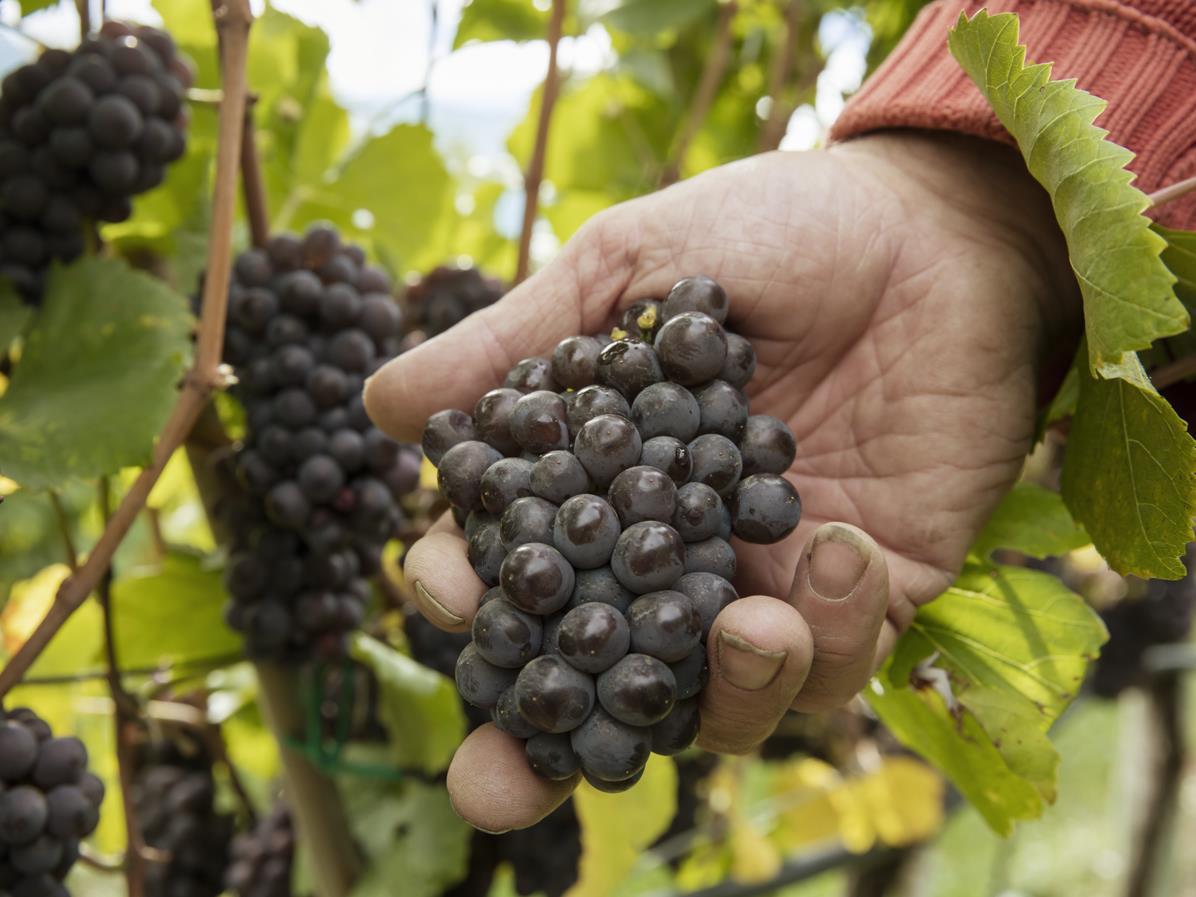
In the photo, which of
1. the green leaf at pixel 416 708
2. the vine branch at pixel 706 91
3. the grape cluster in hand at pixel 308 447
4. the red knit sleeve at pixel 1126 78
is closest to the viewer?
the red knit sleeve at pixel 1126 78

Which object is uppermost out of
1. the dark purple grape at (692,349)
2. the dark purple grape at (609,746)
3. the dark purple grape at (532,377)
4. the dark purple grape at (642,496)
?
the dark purple grape at (692,349)

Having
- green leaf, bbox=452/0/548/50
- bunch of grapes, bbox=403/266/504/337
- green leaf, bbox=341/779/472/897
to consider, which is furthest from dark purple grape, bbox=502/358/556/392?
green leaf, bbox=452/0/548/50

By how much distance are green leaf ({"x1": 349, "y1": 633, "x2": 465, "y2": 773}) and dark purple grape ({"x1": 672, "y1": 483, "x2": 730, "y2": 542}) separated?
0.47 m

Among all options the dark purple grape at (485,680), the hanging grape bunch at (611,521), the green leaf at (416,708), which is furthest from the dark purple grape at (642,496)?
the green leaf at (416,708)

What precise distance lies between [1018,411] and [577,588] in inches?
15.0

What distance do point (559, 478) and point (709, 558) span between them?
0.30 feet

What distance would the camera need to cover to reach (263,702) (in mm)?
1025

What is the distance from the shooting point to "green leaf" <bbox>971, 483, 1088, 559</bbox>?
2.58 ft

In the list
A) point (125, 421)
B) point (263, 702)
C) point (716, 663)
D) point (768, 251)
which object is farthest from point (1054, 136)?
point (263, 702)

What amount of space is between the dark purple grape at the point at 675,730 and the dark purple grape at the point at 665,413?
15 cm

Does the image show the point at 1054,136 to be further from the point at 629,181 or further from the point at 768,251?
the point at 629,181

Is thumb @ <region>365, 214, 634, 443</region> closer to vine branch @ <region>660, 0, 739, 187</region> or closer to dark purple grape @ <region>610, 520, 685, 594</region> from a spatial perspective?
dark purple grape @ <region>610, 520, 685, 594</region>

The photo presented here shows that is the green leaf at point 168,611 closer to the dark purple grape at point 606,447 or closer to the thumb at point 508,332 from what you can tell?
the thumb at point 508,332

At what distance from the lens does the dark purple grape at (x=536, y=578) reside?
504 mm
